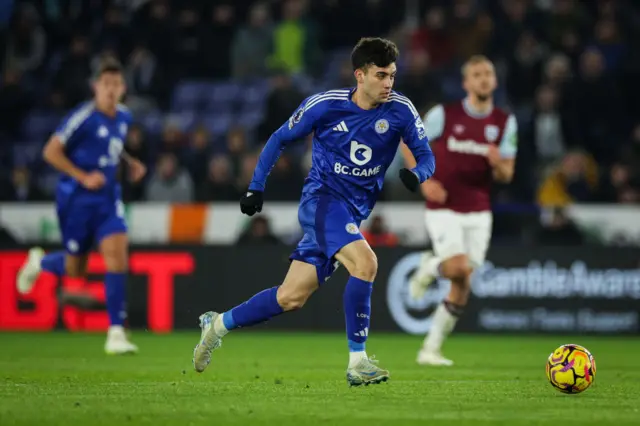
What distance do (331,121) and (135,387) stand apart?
2.22 metres

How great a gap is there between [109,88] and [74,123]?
0.49 m

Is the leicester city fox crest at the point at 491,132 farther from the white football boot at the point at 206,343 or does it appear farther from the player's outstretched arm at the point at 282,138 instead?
the white football boot at the point at 206,343

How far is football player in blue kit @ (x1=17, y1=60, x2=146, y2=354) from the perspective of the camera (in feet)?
39.6

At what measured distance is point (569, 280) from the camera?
15.6 metres

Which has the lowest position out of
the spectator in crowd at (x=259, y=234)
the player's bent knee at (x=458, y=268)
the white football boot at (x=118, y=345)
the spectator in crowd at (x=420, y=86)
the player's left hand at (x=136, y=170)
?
the white football boot at (x=118, y=345)

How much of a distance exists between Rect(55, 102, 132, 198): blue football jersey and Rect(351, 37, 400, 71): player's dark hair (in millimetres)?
4500

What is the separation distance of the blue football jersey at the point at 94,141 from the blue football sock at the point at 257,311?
3906 millimetres

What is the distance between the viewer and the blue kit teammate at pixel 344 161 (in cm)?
835

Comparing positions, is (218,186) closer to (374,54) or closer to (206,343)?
A: (206,343)

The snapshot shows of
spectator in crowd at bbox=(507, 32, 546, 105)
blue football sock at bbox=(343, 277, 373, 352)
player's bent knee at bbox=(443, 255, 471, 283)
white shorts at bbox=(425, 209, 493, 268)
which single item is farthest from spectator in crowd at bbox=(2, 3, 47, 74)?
blue football sock at bbox=(343, 277, 373, 352)

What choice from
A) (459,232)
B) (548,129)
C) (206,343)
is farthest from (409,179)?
(548,129)

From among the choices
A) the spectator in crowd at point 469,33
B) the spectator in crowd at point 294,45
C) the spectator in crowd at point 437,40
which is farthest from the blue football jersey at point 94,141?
the spectator in crowd at point 469,33

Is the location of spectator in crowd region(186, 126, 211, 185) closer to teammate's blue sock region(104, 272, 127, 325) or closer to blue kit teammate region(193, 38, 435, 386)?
teammate's blue sock region(104, 272, 127, 325)

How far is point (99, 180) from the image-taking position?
1206 centimetres
